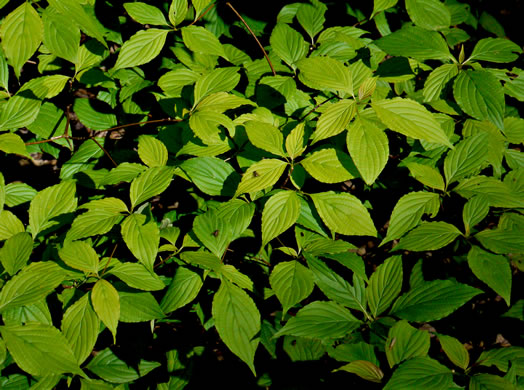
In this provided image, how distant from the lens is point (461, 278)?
228 cm

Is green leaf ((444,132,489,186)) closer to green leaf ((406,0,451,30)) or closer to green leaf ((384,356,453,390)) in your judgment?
green leaf ((406,0,451,30))

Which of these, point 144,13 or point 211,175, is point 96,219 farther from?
point 144,13

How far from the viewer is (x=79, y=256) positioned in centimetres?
148

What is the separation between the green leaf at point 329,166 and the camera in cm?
146

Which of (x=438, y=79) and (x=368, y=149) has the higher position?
(x=368, y=149)

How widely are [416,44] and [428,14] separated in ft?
0.91

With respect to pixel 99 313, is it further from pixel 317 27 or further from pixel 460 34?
pixel 460 34

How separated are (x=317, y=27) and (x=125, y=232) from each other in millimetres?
1627

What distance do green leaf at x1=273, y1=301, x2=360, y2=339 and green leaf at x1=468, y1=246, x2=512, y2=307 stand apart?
533 millimetres

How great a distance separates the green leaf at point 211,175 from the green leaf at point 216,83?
271 millimetres

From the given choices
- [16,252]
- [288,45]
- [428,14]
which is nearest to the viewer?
[16,252]

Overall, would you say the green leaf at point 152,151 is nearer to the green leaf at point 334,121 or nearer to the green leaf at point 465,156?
the green leaf at point 334,121

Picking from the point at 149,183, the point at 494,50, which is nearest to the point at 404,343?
the point at 149,183

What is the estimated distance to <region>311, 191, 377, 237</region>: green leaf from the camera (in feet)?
4.76
